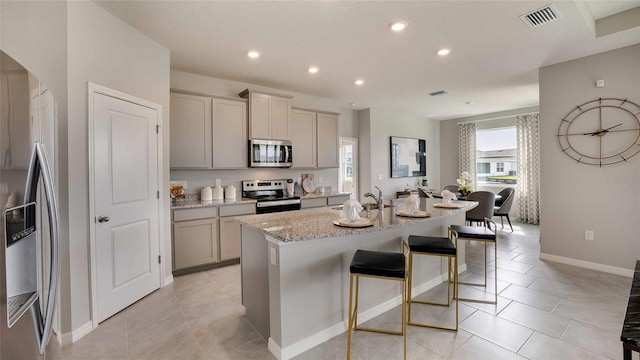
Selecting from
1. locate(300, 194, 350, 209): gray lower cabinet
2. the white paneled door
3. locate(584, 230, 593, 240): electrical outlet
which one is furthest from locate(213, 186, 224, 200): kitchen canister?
locate(584, 230, 593, 240): electrical outlet

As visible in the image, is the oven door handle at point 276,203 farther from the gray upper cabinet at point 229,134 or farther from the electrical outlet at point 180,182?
the electrical outlet at point 180,182

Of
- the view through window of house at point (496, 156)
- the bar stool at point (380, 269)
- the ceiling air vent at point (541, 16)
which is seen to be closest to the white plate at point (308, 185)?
the bar stool at point (380, 269)

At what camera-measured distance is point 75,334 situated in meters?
2.16

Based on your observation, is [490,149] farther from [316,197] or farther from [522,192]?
[316,197]

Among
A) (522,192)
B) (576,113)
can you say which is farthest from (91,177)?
(522,192)

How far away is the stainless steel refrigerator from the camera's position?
837 millimetres

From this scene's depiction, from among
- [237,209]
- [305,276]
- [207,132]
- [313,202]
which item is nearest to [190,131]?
[207,132]

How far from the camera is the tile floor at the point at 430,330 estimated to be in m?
1.97

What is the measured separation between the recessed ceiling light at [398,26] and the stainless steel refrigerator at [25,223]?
2.71 metres

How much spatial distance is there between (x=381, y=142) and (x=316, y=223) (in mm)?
4672

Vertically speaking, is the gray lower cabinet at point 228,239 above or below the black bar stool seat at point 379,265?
below

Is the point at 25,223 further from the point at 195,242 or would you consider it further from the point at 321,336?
the point at 195,242

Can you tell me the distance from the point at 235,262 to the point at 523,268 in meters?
3.74

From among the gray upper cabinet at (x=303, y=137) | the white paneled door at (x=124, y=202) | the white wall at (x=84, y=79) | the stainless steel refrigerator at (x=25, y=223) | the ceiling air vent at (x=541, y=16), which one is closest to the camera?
the stainless steel refrigerator at (x=25, y=223)
